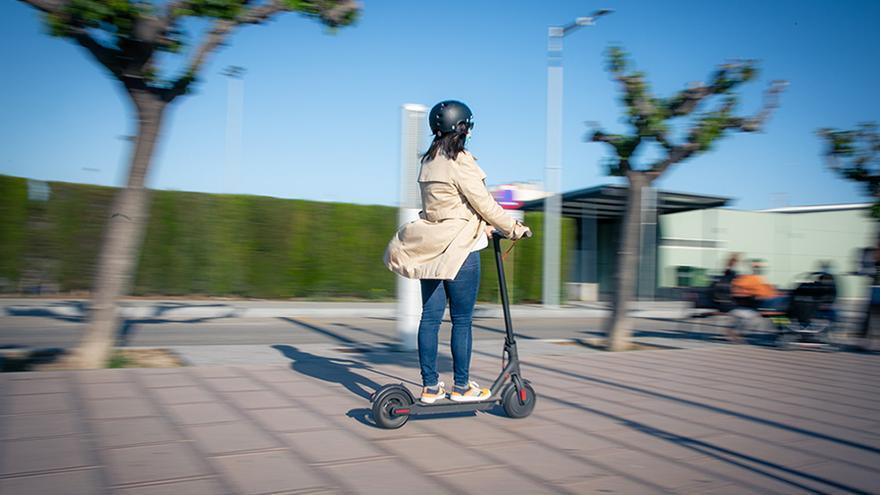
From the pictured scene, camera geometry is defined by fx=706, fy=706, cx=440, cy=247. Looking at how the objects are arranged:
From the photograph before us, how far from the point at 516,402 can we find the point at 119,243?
386cm

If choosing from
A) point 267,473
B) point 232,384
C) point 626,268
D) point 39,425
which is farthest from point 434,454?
point 626,268

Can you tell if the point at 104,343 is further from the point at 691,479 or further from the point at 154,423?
the point at 691,479

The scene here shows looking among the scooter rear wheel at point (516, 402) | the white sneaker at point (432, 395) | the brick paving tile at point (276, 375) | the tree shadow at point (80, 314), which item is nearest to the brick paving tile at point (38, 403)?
the brick paving tile at point (276, 375)

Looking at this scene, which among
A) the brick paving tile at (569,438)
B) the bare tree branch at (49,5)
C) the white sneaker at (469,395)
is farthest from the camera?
the bare tree branch at (49,5)

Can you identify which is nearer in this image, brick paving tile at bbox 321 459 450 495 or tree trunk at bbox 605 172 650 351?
brick paving tile at bbox 321 459 450 495

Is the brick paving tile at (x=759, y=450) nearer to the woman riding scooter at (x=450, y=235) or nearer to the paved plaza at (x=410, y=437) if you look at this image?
the paved plaza at (x=410, y=437)

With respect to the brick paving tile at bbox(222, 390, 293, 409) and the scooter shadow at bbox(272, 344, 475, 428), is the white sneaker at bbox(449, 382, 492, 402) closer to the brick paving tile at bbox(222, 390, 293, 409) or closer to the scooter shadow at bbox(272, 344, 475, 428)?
the scooter shadow at bbox(272, 344, 475, 428)

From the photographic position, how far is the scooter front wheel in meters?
4.18

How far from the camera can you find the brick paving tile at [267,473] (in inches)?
124

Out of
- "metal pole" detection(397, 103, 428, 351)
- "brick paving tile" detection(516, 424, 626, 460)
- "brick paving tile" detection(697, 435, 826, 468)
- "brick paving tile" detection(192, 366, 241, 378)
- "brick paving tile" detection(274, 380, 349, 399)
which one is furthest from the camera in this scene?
"metal pole" detection(397, 103, 428, 351)

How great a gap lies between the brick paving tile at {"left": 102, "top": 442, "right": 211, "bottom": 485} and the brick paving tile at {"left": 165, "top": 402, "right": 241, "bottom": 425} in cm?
57

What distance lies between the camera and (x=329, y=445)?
3.88 metres

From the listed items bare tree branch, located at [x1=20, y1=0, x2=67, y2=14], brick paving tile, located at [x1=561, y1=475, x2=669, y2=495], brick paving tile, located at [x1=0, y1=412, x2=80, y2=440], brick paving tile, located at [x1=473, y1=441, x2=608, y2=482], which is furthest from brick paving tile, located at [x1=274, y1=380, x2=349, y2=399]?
bare tree branch, located at [x1=20, y1=0, x2=67, y2=14]

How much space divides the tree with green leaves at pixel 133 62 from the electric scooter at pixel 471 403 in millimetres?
3079
